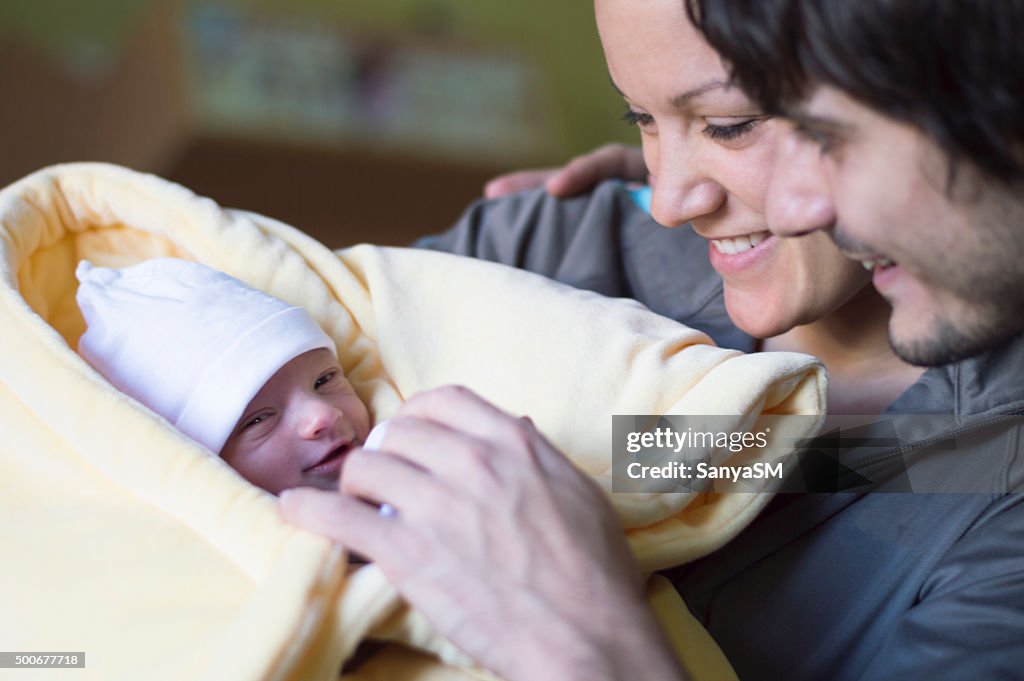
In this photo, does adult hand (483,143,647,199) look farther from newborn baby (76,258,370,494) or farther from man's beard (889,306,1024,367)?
man's beard (889,306,1024,367)

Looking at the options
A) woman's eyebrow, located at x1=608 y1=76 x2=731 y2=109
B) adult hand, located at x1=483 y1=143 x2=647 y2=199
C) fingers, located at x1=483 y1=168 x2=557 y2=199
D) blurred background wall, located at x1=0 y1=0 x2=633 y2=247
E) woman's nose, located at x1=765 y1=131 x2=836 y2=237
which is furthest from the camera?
blurred background wall, located at x1=0 y1=0 x2=633 y2=247

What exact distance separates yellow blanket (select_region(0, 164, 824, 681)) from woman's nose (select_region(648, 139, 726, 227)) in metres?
0.13

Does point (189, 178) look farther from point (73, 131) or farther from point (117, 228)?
point (117, 228)

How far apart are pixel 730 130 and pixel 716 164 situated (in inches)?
1.7

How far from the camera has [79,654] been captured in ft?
2.95

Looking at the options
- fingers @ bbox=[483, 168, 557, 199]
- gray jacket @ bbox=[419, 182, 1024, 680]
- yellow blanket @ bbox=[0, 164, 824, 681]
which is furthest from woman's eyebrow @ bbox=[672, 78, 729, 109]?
fingers @ bbox=[483, 168, 557, 199]

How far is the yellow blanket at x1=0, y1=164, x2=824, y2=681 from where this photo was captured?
0.86m

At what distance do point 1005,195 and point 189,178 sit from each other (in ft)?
10.6

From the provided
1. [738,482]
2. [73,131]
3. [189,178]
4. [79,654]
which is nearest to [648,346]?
[738,482]

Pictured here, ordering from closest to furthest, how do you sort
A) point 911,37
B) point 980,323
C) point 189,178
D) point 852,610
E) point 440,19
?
point 911,37 → point 980,323 → point 852,610 → point 189,178 → point 440,19

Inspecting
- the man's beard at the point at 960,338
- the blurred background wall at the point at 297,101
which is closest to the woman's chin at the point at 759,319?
the man's beard at the point at 960,338

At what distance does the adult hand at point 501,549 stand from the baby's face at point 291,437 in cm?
25

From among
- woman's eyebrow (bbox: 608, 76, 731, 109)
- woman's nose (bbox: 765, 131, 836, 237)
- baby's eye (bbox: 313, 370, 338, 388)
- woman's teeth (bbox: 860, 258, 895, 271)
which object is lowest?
baby's eye (bbox: 313, 370, 338, 388)

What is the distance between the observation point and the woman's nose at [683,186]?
1185mm
